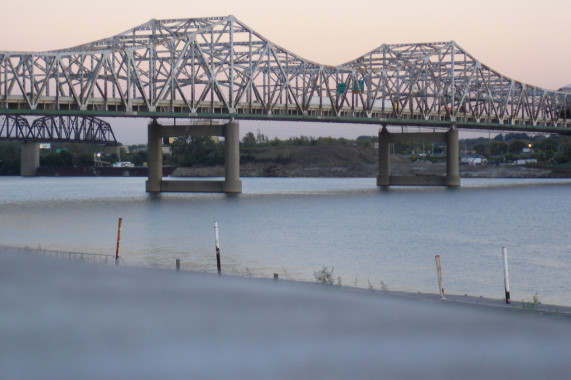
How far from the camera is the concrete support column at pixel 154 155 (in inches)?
4114

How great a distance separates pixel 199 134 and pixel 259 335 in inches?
3464

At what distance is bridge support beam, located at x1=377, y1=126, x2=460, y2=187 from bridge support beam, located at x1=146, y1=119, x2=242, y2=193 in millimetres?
35816

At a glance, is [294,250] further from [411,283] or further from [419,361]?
[419,361]

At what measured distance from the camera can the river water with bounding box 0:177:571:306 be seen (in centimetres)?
3030

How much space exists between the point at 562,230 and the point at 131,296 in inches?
1621

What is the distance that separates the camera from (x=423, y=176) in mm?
137125

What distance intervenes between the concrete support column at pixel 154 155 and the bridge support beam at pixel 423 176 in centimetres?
3904

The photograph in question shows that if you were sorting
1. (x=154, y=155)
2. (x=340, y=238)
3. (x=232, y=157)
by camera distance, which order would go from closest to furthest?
(x=340, y=238)
(x=232, y=157)
(x=154, y=155)

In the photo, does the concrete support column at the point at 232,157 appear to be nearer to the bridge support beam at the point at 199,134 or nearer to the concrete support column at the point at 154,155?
the bridge support beam at the point at 199,134

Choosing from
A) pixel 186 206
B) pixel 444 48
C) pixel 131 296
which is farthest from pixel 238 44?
pixel 131 296

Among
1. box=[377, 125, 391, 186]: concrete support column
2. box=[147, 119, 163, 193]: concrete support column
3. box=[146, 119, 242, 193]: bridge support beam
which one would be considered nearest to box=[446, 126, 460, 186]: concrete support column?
box=[377, 125, 391, 186]: concrete support column

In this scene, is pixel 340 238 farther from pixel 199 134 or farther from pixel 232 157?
pixel 199 134

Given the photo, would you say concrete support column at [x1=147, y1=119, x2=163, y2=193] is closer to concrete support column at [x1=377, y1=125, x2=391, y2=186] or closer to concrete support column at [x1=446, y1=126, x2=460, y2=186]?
concrete support column at [x1=377, y1=125, x2=391, y2=186]

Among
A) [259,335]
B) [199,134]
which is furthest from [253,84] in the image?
[259,335]
